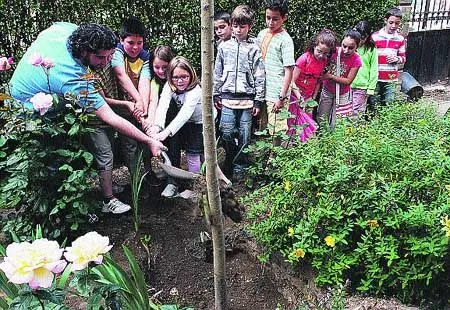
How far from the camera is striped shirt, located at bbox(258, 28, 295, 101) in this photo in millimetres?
4598

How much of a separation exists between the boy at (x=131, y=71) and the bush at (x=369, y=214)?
54.1 inches

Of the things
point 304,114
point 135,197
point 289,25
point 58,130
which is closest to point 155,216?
point 135,197

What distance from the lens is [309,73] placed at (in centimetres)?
505

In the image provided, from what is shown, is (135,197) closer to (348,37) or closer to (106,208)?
(106,208)

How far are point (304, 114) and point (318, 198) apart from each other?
6.74ft

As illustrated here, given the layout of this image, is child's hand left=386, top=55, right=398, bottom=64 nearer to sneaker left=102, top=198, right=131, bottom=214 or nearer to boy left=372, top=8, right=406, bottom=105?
boy left=372, top=8, right=406, bottom=105

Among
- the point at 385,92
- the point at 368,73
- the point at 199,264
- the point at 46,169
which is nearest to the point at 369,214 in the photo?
the point at 199,264

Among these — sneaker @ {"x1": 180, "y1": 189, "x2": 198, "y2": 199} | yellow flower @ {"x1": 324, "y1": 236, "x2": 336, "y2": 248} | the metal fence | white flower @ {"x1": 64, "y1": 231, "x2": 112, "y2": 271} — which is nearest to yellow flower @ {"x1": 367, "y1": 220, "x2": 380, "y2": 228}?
yellow flower @ {"x1": 324, "y1": 236, "x2": 336, "y2": 248}

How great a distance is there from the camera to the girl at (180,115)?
155 inches

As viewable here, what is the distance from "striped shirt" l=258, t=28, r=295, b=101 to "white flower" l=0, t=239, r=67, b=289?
3.25m

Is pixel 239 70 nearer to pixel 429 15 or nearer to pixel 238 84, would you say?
pixel 238 84

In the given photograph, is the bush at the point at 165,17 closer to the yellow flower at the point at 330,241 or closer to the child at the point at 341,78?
the child at the point at 341,78

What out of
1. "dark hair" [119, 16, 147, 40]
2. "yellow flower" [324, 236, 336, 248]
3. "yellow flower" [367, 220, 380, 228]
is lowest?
"yellow flower" [324, 236, 336, 248]

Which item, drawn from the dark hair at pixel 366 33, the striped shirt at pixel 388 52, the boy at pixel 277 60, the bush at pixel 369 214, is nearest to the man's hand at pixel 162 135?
the bush at pixel 369 214
